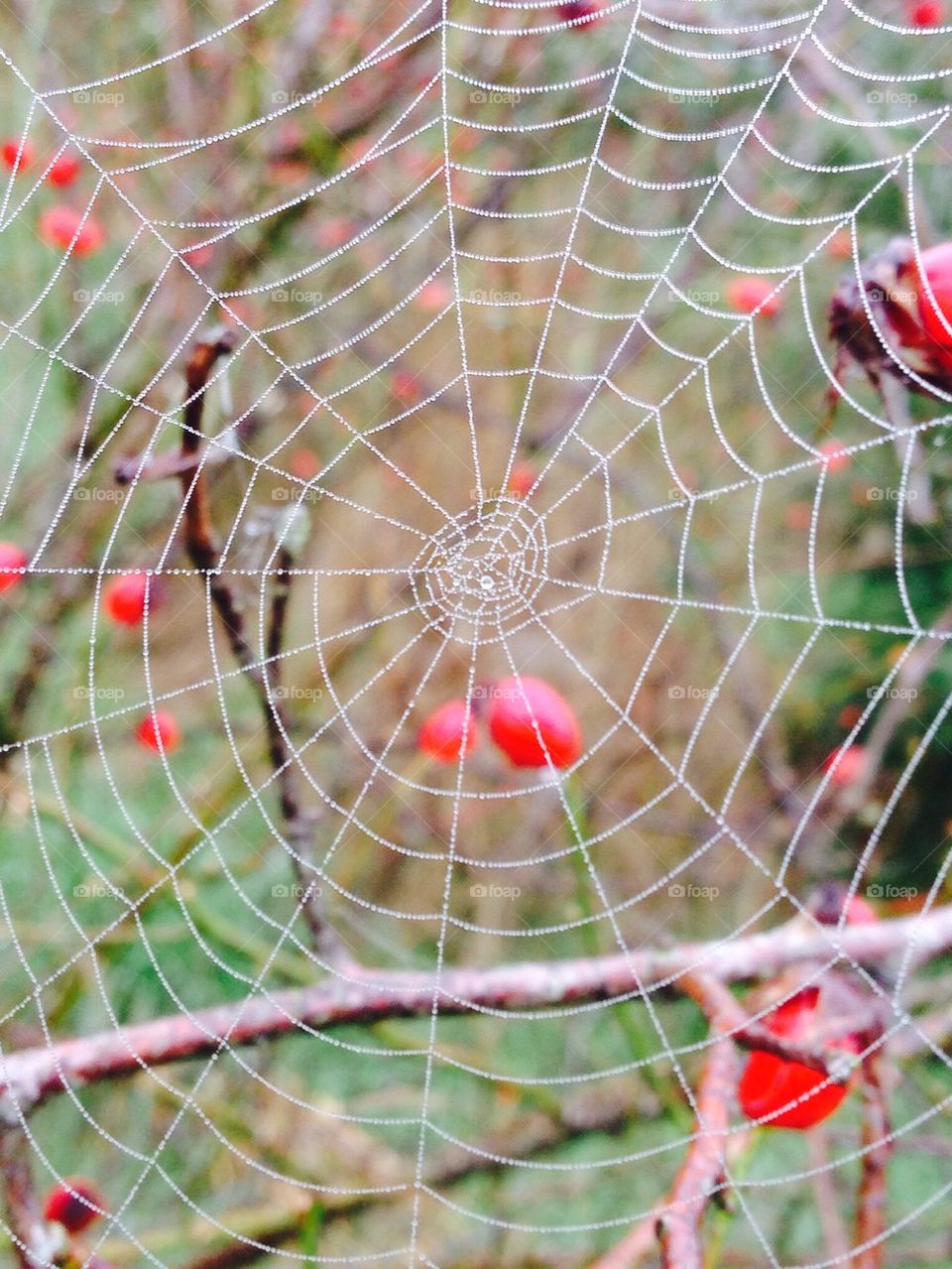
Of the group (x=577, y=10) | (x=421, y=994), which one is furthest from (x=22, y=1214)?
(x=577, y=10)

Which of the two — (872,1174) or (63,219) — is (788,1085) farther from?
(63,219)

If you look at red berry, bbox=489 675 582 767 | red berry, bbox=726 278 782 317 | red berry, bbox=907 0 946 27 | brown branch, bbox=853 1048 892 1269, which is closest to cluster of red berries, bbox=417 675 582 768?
red berry, bbox=489 675 582 767

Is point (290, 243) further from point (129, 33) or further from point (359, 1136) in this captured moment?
point (359, 1136)

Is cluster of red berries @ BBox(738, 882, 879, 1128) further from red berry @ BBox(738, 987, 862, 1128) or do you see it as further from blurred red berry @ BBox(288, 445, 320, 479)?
blurred red berry @ BBox(288, 445, 320, 479)

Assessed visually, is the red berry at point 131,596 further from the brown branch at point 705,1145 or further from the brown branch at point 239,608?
the brown branch at point 705,1145

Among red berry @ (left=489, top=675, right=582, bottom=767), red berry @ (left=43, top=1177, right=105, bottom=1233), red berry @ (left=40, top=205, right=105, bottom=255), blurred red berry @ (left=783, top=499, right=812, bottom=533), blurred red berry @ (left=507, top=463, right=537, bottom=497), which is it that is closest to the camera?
red berry @ (left=43, top=1177, right=105, bottom=1233)

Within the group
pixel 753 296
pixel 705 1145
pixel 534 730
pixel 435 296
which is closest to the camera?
pixel 705 1145

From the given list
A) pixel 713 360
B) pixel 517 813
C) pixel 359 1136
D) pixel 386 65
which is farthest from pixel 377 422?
pixel 359 1136
